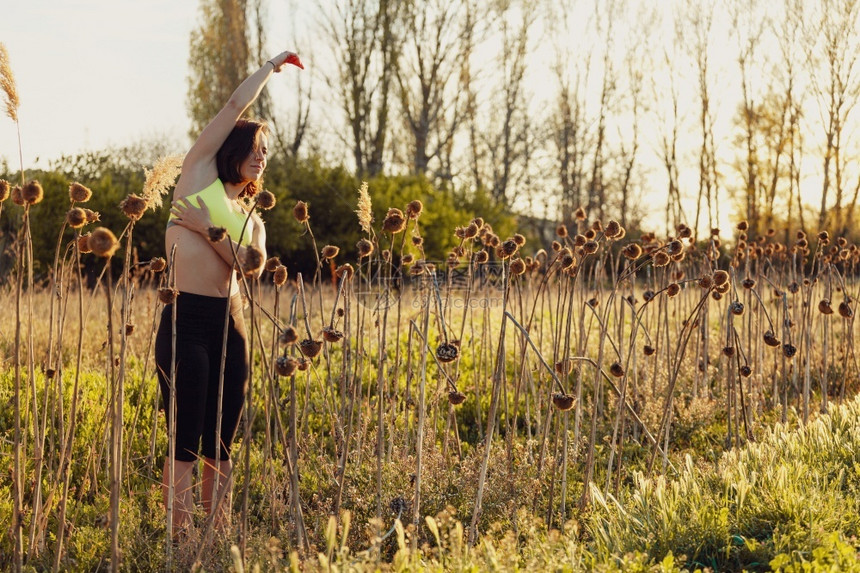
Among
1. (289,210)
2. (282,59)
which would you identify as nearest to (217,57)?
(289,210)

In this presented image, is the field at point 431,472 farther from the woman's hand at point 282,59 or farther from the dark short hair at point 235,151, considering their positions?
the woman's hand at point 282,59

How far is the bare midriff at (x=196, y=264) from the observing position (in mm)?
2904

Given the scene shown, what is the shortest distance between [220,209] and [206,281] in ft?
0.89

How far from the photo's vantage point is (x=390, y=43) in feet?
65.2

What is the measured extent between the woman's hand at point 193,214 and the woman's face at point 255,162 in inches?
9.8

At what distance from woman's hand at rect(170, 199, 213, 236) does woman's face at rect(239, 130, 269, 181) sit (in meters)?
0.25

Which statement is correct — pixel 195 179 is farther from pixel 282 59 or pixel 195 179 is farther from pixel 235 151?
pixel 282 59

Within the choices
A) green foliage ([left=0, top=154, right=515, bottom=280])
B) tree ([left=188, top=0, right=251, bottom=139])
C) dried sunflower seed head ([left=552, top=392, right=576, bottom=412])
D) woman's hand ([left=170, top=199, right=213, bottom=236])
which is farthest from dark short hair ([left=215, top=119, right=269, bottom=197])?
tree ([left=188, top=0, right=251, bottom=139])

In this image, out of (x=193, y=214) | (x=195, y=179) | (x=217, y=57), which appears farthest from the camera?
(x=217, y=57)

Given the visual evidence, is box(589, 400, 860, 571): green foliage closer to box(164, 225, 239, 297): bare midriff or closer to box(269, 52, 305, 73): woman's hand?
box(164, 225, 239, 297): bare midriff

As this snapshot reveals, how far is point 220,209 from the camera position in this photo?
115 inches

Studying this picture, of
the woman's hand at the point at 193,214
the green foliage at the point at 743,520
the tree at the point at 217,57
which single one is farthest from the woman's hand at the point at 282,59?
the tree at the point at 217,57

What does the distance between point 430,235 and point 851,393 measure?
358 inches

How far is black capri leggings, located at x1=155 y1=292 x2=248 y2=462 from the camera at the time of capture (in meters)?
2.89
